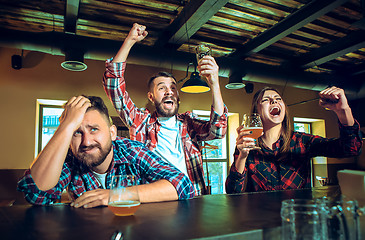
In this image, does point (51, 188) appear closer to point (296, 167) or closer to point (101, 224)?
point (101, 224)

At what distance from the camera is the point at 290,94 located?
270 inches

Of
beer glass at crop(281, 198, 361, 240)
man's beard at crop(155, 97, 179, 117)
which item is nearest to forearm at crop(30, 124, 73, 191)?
beer glass at crop(281, 198, 361, 240)

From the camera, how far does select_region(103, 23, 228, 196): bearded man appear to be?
6.81 feet

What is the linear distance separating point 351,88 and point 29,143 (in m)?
5.98

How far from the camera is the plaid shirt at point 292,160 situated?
66.8 inches

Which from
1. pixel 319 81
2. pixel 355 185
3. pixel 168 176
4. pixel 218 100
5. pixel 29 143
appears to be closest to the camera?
pixel 355 185

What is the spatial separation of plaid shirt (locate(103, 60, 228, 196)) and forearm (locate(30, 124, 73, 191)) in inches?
39.2

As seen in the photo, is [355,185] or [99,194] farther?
[99,194]

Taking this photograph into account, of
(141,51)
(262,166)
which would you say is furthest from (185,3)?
(262,166)

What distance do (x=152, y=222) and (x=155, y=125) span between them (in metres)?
1.58

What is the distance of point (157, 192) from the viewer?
1126mm

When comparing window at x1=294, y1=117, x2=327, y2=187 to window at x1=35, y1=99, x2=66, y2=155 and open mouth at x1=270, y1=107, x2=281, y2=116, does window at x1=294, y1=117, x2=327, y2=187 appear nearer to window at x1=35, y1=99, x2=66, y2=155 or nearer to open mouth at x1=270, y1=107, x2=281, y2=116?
window at x1=35, y1=99, x2=66, y2=155

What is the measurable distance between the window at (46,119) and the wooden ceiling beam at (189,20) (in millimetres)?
2157


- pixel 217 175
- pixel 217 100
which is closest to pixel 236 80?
pixel 217 175
